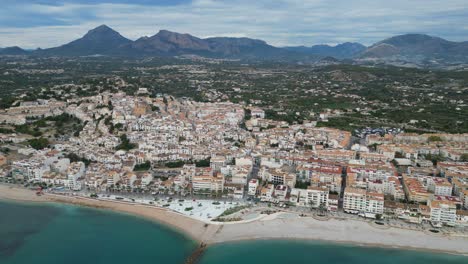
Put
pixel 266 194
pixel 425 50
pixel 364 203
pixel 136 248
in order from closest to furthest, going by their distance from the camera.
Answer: pixel 136 248
pixel 364 203
pixel 266 194
pixel 425 50

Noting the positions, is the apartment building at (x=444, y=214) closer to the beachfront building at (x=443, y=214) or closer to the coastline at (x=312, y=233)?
the beachfront building at (x=443, y=214)

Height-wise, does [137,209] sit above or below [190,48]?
below

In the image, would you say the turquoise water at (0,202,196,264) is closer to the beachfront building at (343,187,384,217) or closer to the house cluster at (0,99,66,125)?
the beachfront building at (343,187,384,217)

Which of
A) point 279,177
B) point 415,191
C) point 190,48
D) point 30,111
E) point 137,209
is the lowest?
point 137,209

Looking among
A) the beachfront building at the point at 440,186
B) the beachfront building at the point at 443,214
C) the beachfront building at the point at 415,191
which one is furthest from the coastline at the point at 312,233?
the beachfront building at the point at 440,186

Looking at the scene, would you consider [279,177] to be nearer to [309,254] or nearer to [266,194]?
[266,194]

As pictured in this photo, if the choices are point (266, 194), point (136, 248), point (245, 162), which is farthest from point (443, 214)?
point (136, 248)

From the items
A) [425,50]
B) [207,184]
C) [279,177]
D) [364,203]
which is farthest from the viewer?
[425,50]
